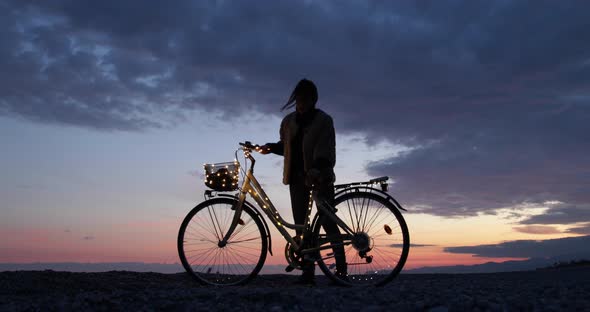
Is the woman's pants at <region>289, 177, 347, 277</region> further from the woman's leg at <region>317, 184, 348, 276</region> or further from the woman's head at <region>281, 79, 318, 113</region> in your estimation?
the woman's head at <region>281, 79, 318, 113</region>

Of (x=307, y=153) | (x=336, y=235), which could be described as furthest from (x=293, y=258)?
(x=307, y=153)

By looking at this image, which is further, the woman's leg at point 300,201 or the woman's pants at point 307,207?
the woman's leg at point 300,201

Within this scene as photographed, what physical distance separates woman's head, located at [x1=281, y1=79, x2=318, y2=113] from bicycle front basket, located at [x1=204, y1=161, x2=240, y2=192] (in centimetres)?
118

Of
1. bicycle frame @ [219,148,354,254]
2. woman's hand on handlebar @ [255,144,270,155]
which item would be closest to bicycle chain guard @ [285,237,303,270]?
bicycle frame @ [219,148,354,254]

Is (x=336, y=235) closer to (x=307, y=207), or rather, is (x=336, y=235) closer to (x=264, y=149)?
(x=307, y=207)

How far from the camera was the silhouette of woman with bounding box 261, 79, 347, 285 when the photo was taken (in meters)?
6.65

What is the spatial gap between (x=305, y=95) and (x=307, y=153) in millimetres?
791

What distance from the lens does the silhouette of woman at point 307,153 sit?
665 centimetres

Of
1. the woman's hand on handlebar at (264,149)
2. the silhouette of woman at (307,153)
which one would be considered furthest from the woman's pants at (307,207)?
the woman's hand on handlebar at (264,149)

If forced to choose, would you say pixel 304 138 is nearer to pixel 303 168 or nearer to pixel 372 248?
pixel 303 168

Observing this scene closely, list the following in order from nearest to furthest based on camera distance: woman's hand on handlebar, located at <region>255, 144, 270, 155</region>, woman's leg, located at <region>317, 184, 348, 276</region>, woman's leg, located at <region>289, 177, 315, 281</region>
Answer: woman's leg, located at <region>317, 184, 348, 276</region> → woman's leg, located at <region>289, 177, 315, 281</region> → woman's hand on handlebar, located at <region>255, 144, 270, 155</region>

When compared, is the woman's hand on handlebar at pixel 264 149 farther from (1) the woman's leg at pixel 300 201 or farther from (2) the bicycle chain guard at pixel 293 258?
(2) the bicycle chain guard at pixel 293 258

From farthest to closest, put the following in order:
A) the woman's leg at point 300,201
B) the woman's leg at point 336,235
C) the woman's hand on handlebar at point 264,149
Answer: the woman's hand on handlebar at point 264,149, the woman's leg at point 300,201, the woman's leg at point 336,235

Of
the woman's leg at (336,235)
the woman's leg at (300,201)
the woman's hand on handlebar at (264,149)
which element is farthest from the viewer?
the woman's hand on handlebar at (264,149)
